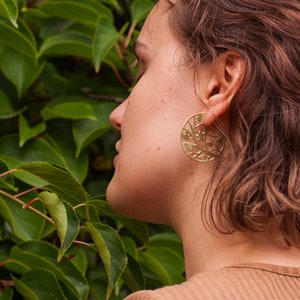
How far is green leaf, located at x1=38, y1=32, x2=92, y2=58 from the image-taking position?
231cm

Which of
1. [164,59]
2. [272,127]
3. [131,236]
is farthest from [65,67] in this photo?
[272,127]

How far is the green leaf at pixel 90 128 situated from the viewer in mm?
2293

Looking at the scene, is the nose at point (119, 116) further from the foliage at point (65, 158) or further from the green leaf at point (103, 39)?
the green leaf at point (103, 39)

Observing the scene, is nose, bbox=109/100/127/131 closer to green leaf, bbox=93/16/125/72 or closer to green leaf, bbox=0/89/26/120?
green leaf, bbox=93/16/125/72

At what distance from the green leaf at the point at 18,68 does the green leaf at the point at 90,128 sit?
15 cm

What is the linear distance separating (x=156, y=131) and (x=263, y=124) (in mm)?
197

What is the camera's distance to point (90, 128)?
7.63 feet

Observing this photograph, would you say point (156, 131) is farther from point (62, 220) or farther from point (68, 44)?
point (68, 44)

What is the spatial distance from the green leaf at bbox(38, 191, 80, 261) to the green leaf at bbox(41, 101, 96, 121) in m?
0.54

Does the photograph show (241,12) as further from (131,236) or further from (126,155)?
(131,236)

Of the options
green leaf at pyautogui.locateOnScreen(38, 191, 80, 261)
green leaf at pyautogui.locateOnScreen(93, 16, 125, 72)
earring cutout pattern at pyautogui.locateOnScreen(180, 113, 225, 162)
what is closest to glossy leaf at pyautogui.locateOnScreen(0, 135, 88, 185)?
green leaf at pyautogui.locateOnScreen(93, 16, 125, 72)

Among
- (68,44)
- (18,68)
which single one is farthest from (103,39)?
(18,68)

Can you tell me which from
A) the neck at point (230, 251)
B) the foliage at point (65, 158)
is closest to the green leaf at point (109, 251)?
the foliage at point (65, 158)

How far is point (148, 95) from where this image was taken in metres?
1.82
